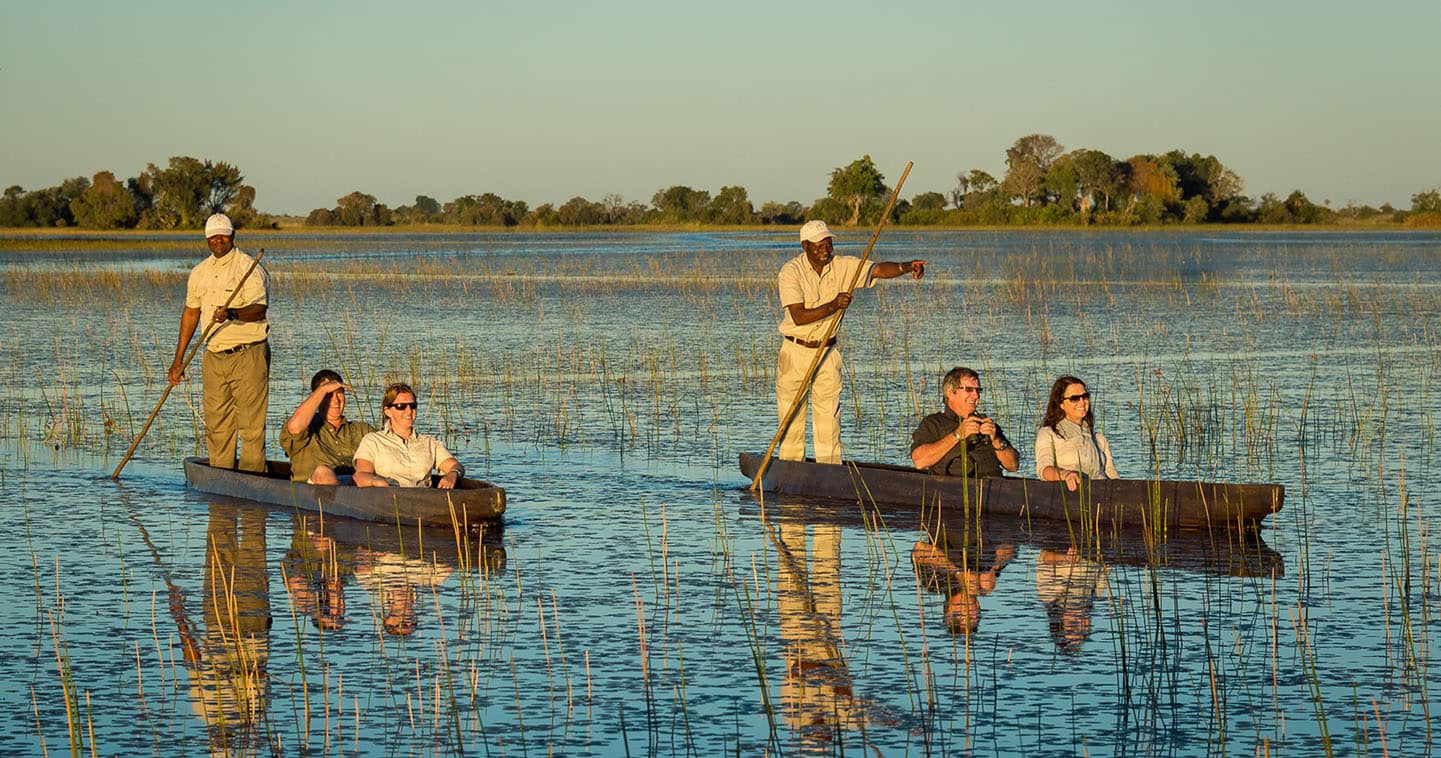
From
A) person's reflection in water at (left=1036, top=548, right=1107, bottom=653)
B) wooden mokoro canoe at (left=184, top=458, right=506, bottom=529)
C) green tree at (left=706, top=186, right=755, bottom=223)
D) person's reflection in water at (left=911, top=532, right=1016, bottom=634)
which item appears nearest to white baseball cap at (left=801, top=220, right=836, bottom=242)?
person's reflection in water at (left=911, top=532, right=1016, bottom=634)

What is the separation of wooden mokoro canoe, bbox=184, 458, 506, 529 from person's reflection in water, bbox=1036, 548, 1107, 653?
345 centimetres

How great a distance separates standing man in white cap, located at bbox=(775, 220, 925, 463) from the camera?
13594 mm

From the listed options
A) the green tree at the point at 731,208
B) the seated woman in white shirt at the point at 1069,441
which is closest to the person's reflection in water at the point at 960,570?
the seated woman in white shirt at the point at 1069,441

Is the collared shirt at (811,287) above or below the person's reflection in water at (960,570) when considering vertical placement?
above

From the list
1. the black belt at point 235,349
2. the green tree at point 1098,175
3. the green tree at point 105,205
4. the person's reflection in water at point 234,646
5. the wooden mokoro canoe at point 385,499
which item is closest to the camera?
the person's reflection in water at point 234,646

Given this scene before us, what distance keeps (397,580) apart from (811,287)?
171 inches

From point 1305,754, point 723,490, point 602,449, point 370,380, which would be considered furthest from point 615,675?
point 370,380

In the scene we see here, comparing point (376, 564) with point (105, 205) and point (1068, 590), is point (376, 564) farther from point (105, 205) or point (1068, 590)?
point (105, 205)

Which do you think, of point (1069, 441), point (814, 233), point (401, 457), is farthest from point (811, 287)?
point (401, 457)

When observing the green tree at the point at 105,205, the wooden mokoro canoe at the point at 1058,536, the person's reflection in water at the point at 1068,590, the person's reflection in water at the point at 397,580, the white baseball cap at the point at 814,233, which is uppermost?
the green tree at the point at 105,205

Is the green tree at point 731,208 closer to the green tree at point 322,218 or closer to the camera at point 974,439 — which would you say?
the green tree at point 322,218

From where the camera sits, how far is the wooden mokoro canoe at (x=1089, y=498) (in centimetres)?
1164

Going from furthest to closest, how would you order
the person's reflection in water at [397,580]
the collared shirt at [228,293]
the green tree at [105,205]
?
the green tree at [105,205], the collared shirt at [228,293], the person's reflection in water at [397,580]

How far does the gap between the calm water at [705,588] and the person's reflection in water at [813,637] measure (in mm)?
30
